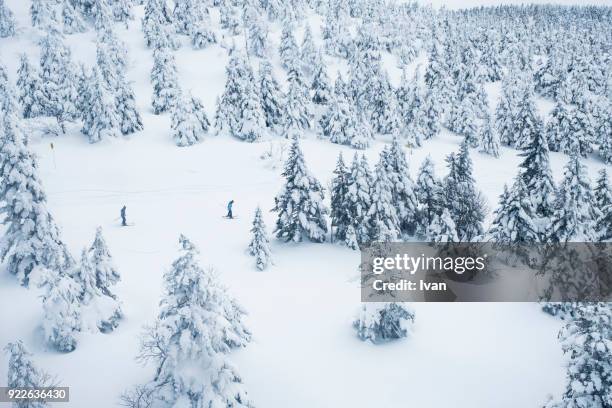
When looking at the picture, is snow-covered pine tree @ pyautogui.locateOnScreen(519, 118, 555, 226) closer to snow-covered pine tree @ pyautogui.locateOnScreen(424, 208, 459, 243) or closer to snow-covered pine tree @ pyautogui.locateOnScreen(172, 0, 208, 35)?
snow-covered pine tree @ pyautogui.locateOnScreen(424, 208, 459, 243)

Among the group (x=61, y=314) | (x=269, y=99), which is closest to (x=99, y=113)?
(x=269, y=99)

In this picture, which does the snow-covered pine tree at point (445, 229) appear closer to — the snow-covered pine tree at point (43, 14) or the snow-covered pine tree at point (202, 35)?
the snow-covered pine tree at point (202, 35)

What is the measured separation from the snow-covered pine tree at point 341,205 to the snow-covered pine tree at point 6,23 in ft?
232

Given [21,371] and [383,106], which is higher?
[383,106]

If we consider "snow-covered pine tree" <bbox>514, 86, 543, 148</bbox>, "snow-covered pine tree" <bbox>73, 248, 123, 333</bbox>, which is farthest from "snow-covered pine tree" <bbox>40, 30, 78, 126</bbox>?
"snow-covered pine tree" <bbox>514, 86, 543, 148</bbox>

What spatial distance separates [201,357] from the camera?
14.7 metres

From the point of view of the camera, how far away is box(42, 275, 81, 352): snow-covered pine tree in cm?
1995

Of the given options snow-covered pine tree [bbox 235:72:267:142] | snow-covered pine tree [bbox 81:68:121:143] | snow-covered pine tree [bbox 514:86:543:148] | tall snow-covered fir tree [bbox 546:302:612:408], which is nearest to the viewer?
tall snow-covered fir tree [bbox 546:302:612:408]

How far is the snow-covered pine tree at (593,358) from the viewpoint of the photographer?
12.4 meters

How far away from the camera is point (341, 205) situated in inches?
1284

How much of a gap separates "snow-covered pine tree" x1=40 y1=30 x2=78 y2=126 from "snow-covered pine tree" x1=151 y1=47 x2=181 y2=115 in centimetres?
996

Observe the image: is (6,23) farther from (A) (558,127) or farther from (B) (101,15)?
(A) (558,127)

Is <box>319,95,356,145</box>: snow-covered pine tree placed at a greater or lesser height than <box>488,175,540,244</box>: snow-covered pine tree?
greater

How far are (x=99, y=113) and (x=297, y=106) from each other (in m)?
23.5
